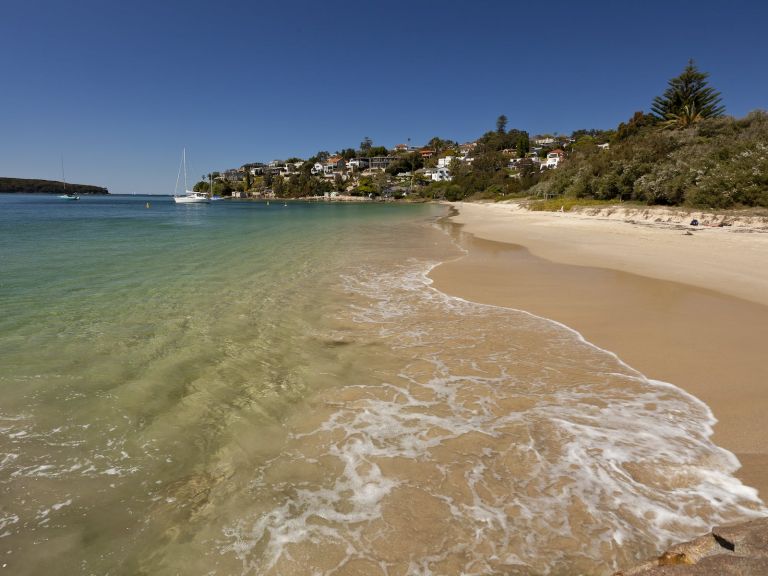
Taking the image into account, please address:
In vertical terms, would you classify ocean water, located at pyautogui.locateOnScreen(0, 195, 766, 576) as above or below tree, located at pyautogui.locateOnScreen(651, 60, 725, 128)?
below

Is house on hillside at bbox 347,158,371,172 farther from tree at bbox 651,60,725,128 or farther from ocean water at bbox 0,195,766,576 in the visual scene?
ocean water at bbox 0,195,766,576

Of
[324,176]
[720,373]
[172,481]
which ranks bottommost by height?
[172,481]

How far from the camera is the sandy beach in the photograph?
5.11 m

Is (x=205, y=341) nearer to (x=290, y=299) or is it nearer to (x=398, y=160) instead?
(x=290, y=299)

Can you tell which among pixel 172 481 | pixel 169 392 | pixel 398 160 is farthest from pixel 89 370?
pixel 398 160

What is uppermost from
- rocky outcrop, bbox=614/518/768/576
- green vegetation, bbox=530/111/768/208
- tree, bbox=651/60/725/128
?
tree, bbox=651/60/725/128

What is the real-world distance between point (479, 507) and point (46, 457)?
177 inches

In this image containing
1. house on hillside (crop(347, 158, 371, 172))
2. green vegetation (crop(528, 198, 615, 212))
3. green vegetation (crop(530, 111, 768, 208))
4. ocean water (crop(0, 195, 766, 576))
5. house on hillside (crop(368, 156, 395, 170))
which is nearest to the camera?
ocean water (crop(0, 195, 766, 576))

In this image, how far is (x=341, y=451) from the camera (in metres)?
4.19

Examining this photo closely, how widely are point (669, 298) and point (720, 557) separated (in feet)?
30.5

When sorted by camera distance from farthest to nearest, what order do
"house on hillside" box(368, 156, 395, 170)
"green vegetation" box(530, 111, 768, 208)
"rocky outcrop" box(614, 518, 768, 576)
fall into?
"house on hillside" box(368, 156, 395, 170), "green vegetation" box(530, 111, 768, 208), "rocky outcrop" box(614, 518, 768, 576)

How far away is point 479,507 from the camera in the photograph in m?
3.41

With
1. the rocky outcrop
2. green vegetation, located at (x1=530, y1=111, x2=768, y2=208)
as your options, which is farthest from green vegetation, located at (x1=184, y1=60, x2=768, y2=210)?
the rocky outcrop

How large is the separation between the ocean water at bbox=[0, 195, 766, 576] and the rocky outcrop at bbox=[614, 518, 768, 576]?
26.9 inches
